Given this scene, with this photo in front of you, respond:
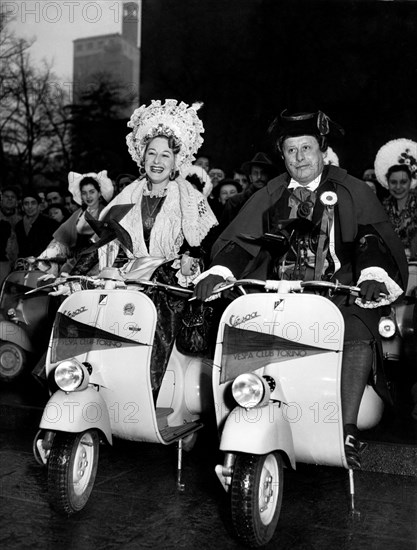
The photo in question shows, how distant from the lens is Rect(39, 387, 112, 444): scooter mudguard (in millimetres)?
3354

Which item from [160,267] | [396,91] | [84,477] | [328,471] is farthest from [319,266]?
[396,91]

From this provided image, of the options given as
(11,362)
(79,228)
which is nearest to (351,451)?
(79,228)

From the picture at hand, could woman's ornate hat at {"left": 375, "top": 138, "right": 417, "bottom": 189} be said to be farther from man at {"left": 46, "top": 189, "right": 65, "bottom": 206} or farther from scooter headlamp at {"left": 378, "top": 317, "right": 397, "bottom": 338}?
man at {"left": 46, "top": 189, "right": 65, "bottom": 206}

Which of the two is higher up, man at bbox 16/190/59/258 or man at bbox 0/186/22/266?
man at bbox 0/186/22/266

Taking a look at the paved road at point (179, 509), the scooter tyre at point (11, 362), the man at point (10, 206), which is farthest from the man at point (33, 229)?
the paved road at point (179, 509)

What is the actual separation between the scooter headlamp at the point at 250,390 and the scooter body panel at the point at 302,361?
0.49 feet

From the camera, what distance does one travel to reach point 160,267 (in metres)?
4.30

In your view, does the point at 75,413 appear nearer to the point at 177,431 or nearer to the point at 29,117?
the point at 177,431

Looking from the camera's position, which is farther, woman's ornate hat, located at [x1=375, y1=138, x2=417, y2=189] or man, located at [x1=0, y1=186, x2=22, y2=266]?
man, located at [x1=0, y1=186, x2=22, y2=266]

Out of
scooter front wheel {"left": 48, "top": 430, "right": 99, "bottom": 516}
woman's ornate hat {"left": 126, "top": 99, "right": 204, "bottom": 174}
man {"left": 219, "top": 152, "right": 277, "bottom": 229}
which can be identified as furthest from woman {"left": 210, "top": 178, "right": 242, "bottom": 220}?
scooter front wheel {"left": 48, "top": 430, "right": 99, "bottom": 516}

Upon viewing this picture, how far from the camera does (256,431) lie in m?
3.11

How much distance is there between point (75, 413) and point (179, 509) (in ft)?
2.53

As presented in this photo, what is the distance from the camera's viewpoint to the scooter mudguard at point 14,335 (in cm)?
622

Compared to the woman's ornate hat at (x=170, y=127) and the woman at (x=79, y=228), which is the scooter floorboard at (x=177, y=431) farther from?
the woman's ornate hat at (x=170, y=127)
